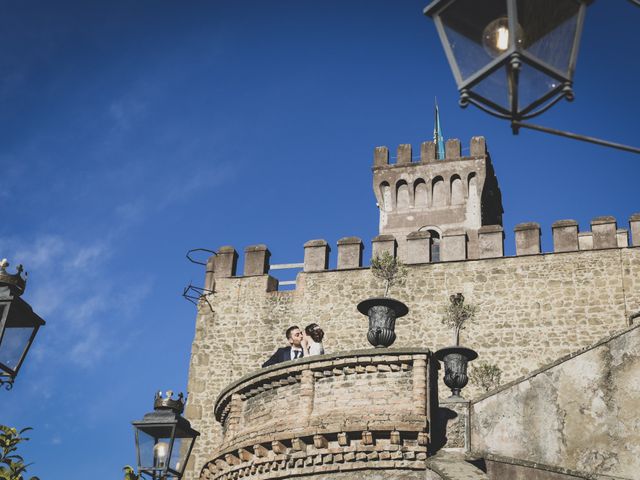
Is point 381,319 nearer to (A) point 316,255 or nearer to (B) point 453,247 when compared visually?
(B) point 453,247

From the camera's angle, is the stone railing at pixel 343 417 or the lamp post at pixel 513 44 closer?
the lamp post at pixel 513 44

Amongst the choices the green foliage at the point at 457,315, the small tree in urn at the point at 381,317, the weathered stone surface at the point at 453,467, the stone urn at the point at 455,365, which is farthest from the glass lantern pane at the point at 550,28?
the green foliage at the point at 457,315

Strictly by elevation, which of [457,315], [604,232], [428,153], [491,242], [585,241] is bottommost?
[457,315]

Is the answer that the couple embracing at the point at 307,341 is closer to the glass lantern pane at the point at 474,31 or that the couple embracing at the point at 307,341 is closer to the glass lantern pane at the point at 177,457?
the glass lantern pane at the point at 177,457

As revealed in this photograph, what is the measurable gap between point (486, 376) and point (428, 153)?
11489 mm

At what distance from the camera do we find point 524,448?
9367mm

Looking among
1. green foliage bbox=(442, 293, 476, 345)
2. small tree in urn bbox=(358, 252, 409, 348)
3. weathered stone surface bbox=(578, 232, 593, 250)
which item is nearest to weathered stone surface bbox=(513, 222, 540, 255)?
weathered stone surface bbox=(578, 232, 593, 250)

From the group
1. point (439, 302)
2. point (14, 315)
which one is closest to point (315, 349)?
point (14, 315)

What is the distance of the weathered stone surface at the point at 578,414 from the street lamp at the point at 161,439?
3.71m

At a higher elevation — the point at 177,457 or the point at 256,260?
the point at 256,260

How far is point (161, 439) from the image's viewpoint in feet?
24.6

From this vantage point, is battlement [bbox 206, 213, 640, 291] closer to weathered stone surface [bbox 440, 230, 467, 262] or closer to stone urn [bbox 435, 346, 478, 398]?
weathered stone surface [bbox 440, 230, 467, 262]

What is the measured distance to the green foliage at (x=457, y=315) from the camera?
19.8m

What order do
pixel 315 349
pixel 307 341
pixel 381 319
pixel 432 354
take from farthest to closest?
pixel 307 341, pixel 315 349, pixel 381 319, pixel 432 354
